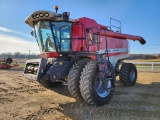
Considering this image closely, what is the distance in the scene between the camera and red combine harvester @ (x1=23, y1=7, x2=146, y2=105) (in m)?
6.39

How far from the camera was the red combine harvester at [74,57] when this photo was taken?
639 cm

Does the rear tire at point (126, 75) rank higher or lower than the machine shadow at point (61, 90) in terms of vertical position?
higher

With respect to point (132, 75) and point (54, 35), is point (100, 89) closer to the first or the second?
point (54, 35)

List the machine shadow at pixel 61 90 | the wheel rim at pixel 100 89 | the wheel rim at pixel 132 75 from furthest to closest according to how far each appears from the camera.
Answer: the wheel rim at pixel 132 75, the machine shadow at pixel 61 90, the wheel rim at pixel 100 89

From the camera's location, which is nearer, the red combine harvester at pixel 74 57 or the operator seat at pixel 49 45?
the red combine harvester at pixel 74 57

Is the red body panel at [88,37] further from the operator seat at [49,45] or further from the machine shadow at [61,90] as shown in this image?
the machine shadow at [61,90]

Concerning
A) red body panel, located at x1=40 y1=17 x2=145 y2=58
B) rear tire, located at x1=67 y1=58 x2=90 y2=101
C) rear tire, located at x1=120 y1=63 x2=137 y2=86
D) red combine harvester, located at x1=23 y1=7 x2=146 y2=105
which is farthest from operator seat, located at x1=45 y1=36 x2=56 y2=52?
rear tire, located at x1=120 y1=63 x2=137 y2=86

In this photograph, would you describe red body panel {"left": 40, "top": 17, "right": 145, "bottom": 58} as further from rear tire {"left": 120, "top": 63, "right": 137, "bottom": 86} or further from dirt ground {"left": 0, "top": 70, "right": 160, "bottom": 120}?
dirt ground {"left": 0, "top": 70, "right": 160, "bottom": 120}

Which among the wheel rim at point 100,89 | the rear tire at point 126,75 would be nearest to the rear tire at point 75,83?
the wheel rim at point 100,89

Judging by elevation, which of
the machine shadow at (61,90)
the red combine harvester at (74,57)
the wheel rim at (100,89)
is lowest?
the machine shadow at (61,90)

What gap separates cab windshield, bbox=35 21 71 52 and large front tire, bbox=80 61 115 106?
1658mm

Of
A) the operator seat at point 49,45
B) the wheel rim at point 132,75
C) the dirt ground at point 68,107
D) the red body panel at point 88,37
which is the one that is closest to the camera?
the dirt ground at point 68,107

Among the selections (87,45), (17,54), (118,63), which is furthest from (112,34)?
(17,54)

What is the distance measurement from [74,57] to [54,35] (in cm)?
106
